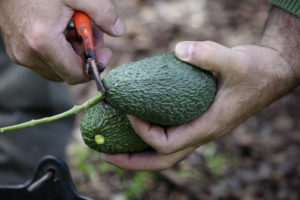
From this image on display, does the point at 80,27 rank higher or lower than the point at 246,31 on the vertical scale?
higher

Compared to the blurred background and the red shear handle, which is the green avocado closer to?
the red shear handle

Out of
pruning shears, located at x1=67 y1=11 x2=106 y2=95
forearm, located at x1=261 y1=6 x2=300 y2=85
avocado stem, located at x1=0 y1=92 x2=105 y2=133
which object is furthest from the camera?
forearm, located at x1=261 y1=6 x2=300 y2=85

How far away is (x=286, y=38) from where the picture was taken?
2.50 meters

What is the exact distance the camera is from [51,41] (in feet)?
6.79

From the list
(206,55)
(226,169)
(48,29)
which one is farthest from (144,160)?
(226,169)

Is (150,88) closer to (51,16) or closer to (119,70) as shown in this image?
(119,70)

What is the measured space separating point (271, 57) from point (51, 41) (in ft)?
5.04

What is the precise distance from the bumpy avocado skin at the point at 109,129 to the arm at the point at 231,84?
140 mm

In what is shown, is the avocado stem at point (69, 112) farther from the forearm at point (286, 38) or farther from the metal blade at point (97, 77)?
the forearm at point (286, 38)

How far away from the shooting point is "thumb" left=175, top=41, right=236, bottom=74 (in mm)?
2045

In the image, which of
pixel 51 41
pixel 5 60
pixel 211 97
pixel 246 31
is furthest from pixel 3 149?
pixel 246 31

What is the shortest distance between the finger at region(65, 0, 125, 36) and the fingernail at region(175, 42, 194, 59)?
51cm

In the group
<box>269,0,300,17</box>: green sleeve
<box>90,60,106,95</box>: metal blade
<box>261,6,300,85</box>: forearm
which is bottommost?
<box>90,60,106,95</box>: metal blade

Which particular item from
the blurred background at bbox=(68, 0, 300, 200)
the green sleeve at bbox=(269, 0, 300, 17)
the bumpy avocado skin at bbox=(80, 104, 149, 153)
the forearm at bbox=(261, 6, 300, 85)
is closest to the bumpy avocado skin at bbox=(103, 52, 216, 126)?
the bumpy avocado skin at bbox=(80, 104, 149, 153)
